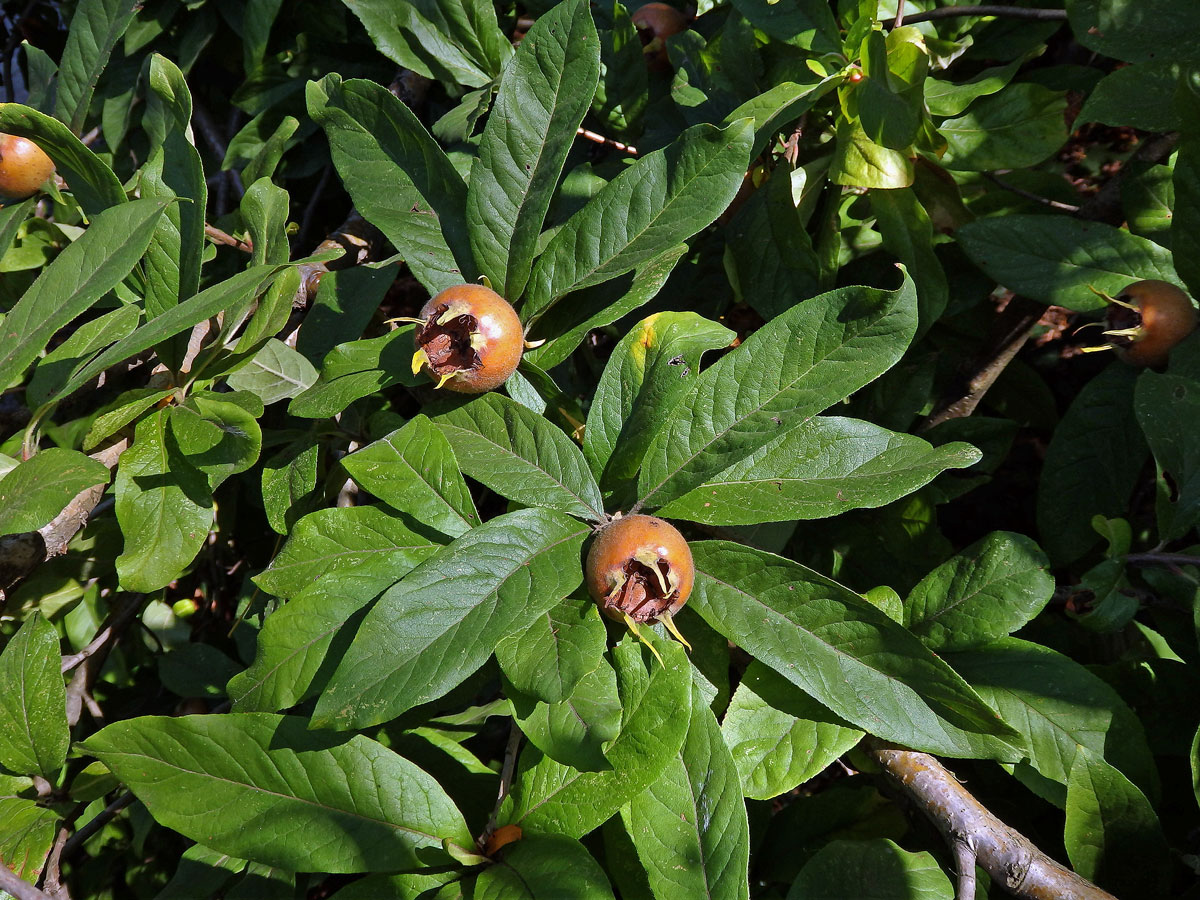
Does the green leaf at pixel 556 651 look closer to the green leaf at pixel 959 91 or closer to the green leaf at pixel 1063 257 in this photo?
the green leaf at pixel 1063 257

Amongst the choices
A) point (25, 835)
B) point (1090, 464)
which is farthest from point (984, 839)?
point (25, 835)

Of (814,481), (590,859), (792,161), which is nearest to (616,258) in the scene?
(814,481)

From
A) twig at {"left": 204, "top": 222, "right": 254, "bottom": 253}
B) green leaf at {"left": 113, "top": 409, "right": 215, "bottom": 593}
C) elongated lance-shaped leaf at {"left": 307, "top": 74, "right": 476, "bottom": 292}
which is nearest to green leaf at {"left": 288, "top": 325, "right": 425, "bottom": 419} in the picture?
elongated lance-shaped leaf at {"left": 307, "top": 74, "right": 476, "bottom": 292}

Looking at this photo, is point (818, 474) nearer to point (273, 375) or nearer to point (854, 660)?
point (854, 660)

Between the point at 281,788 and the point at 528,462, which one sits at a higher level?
the point at 528,462

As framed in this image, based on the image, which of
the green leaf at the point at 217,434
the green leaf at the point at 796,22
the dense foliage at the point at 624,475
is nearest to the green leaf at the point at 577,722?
the dense foliage at the point at 624,475

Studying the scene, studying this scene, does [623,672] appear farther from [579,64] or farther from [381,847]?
[579,64]

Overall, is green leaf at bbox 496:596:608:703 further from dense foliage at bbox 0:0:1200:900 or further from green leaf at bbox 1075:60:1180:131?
green leaf at bbox 1075:60:1180:131
